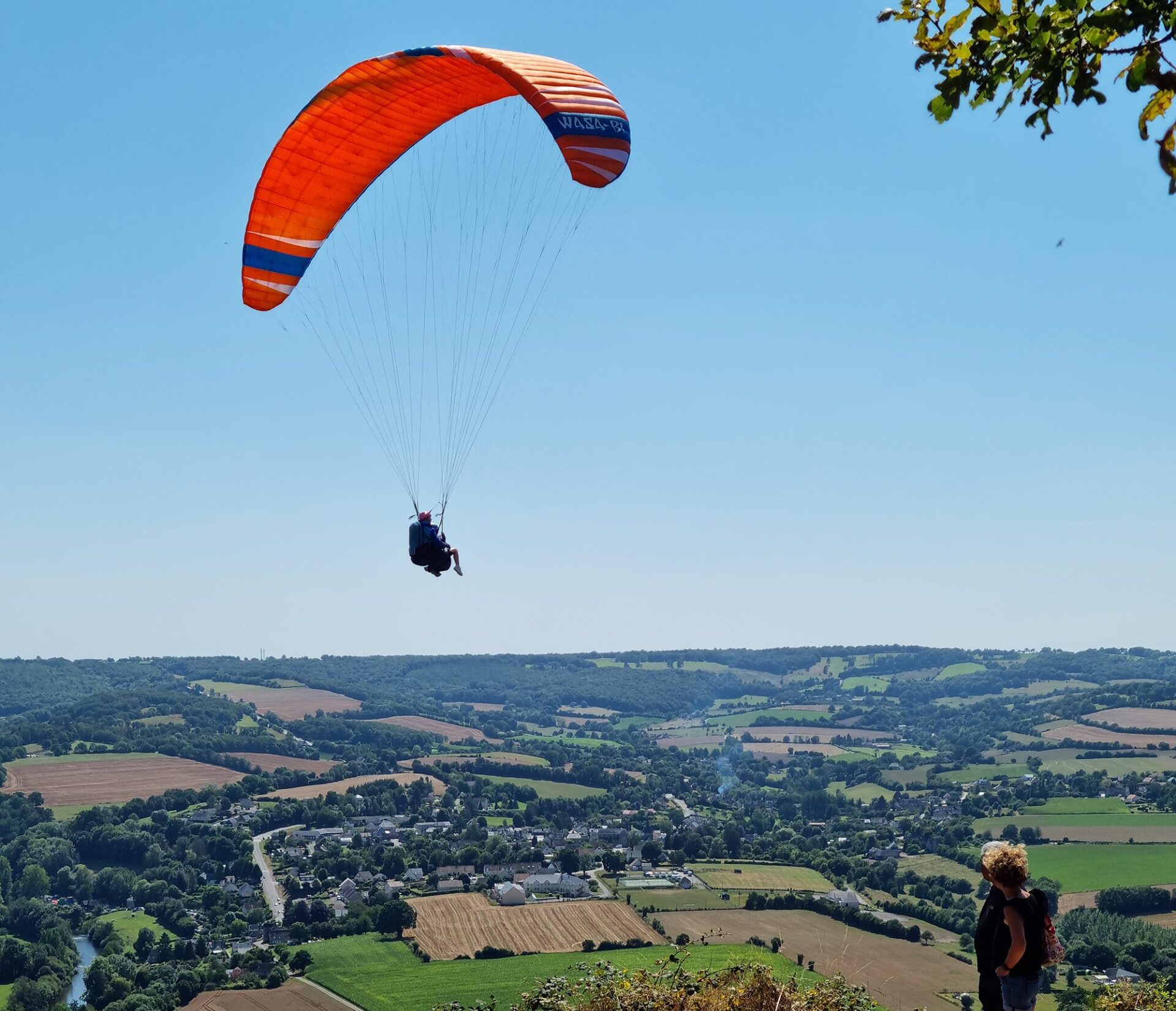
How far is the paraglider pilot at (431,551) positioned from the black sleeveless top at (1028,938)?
452 inches

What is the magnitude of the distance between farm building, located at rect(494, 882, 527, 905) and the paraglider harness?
42075 millimetres

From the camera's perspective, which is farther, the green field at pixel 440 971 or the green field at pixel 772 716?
the green field at pixel 772 716

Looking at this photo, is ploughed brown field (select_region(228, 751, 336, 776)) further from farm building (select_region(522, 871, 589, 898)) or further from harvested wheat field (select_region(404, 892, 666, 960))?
harvested wheat field (select_region(404, 892, 666, 960))

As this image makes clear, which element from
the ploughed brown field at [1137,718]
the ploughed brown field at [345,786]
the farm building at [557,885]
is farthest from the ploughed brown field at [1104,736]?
the farm building at [557,885]

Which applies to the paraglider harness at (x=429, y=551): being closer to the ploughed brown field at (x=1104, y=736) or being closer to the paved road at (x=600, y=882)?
the paved road at (x=600, y=882)

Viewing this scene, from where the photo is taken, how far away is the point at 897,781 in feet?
340

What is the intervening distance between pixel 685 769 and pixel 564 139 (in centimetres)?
11300

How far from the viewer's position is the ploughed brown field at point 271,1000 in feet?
121

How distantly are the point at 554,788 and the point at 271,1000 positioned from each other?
2484 inches

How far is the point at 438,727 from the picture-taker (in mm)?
142625

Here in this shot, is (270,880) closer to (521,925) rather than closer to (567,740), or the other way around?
(521,925)

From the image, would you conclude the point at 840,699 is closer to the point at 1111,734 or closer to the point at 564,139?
the point at 1111,734

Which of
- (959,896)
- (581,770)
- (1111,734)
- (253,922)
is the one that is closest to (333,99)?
(253,922)

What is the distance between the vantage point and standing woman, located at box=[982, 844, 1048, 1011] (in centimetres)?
553
